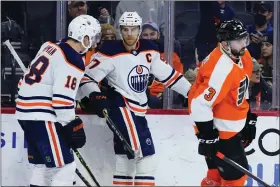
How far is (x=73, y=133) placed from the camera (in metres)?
4.48

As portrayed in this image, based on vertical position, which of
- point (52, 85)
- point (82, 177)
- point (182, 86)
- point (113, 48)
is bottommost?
point (82, 177)

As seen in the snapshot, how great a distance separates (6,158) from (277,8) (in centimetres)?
191

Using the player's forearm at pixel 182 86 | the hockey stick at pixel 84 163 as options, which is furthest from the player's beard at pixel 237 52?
the hockey stick at pixel 84 163

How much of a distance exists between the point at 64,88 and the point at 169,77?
32.7 inches

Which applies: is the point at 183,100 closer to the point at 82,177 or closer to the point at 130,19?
the point at 130,19

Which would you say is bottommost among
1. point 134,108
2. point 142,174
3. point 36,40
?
point 142,174

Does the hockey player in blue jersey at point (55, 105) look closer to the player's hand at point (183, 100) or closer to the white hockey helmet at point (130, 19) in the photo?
the white hockey helmet at point (130, 19)

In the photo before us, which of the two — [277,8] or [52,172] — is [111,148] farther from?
[277,8]

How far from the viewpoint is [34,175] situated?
4586 millimetres

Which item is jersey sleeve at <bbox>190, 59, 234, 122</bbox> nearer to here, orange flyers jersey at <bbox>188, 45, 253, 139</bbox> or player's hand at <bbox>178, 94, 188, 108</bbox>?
orange flyers jersey at <bbox>188, 45, 253, 139</bbox>

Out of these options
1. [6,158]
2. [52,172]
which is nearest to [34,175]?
[52,172]

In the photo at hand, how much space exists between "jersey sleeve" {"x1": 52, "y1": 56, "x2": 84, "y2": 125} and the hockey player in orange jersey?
0.64 metres

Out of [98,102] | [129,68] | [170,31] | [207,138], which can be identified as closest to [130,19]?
[129,68]

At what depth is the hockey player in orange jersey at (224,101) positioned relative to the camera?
174 inches
